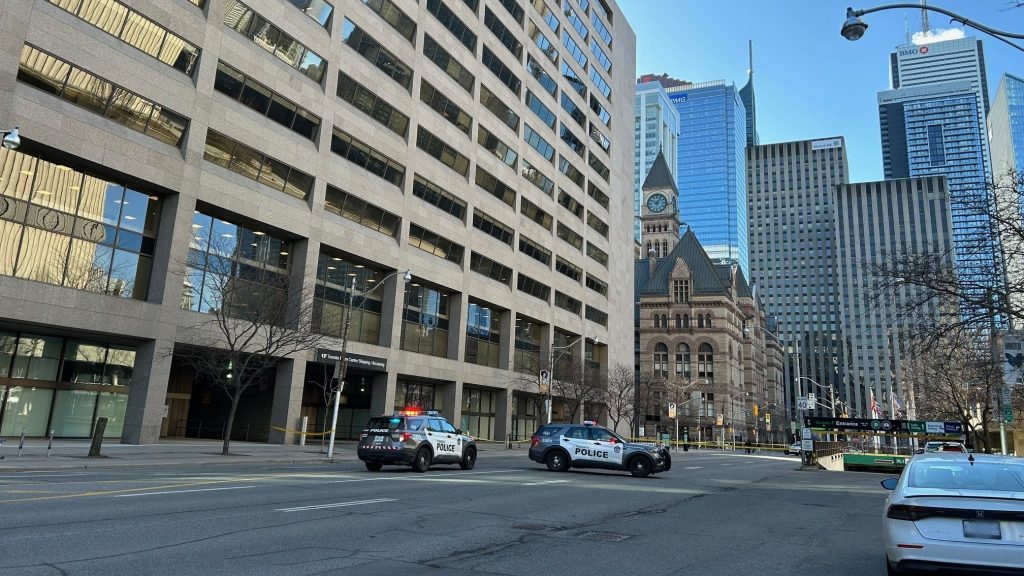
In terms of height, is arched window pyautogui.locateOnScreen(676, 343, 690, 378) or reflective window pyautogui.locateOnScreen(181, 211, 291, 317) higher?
arched window pyautogui.locateOnScreen(676, 343, 690, 378)

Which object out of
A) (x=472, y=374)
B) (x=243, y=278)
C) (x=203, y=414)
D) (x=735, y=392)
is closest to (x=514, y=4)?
(x=472, y=374)

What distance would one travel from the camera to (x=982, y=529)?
20.3 feet

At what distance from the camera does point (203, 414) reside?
129 ft

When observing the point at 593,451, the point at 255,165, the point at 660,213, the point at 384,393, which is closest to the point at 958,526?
the point at 593,451

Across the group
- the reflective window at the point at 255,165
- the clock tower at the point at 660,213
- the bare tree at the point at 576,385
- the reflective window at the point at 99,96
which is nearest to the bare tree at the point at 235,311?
the reflective window at the point at 255,165

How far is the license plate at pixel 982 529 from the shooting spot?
6.14 meters

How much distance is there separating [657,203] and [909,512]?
14022 centimetres

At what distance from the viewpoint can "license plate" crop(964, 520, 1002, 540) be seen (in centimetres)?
614

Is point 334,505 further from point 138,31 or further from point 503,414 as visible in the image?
point 503,414

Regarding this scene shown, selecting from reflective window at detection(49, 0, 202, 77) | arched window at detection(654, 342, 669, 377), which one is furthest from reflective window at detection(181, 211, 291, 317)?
arched window at detection(654, 342, 669, 377)

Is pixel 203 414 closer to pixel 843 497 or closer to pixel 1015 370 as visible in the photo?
pixel 843 497

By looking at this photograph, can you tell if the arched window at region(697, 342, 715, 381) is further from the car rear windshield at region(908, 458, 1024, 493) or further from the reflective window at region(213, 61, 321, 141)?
the car rear windshield at region(908, 458, 1024, 493)

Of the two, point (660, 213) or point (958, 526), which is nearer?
point (958, 526)

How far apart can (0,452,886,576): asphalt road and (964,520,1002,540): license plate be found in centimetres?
179
